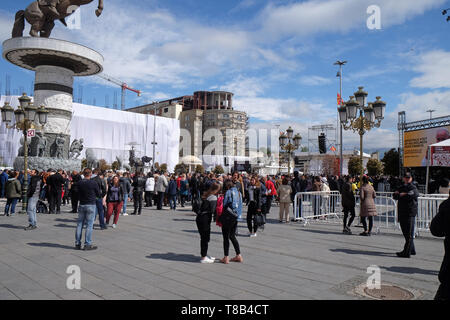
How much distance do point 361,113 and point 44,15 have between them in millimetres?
24512

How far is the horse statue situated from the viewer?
2392cm

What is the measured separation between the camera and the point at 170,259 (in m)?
6.41

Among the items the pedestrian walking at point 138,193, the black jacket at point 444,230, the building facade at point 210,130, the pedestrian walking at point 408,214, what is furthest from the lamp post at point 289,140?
the building facade at point 210,130

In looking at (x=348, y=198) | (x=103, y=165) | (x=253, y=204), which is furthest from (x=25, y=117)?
(x=103, y=165)

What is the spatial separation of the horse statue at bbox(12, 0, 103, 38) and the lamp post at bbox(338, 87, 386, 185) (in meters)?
22.6

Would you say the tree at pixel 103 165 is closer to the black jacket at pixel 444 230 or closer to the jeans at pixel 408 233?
the jeans at pixel 408 233

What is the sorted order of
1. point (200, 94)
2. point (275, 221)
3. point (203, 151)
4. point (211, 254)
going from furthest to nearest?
point (200, 94) → point (203, 151) → point (275, 221) → point (211, 254)

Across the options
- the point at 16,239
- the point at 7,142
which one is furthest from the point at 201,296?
the point at 7,142

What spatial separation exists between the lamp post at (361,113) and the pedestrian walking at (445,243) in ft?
26.0

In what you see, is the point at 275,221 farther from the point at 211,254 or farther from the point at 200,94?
the point at 200,94

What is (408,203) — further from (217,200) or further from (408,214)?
(217,200)

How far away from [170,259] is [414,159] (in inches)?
1162

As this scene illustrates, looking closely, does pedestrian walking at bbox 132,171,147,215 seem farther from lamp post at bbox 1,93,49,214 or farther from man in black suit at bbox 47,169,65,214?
lamp post at bbox 1,93,49,214

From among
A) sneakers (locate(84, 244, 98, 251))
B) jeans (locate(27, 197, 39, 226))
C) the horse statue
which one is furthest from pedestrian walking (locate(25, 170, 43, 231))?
the horse statue
